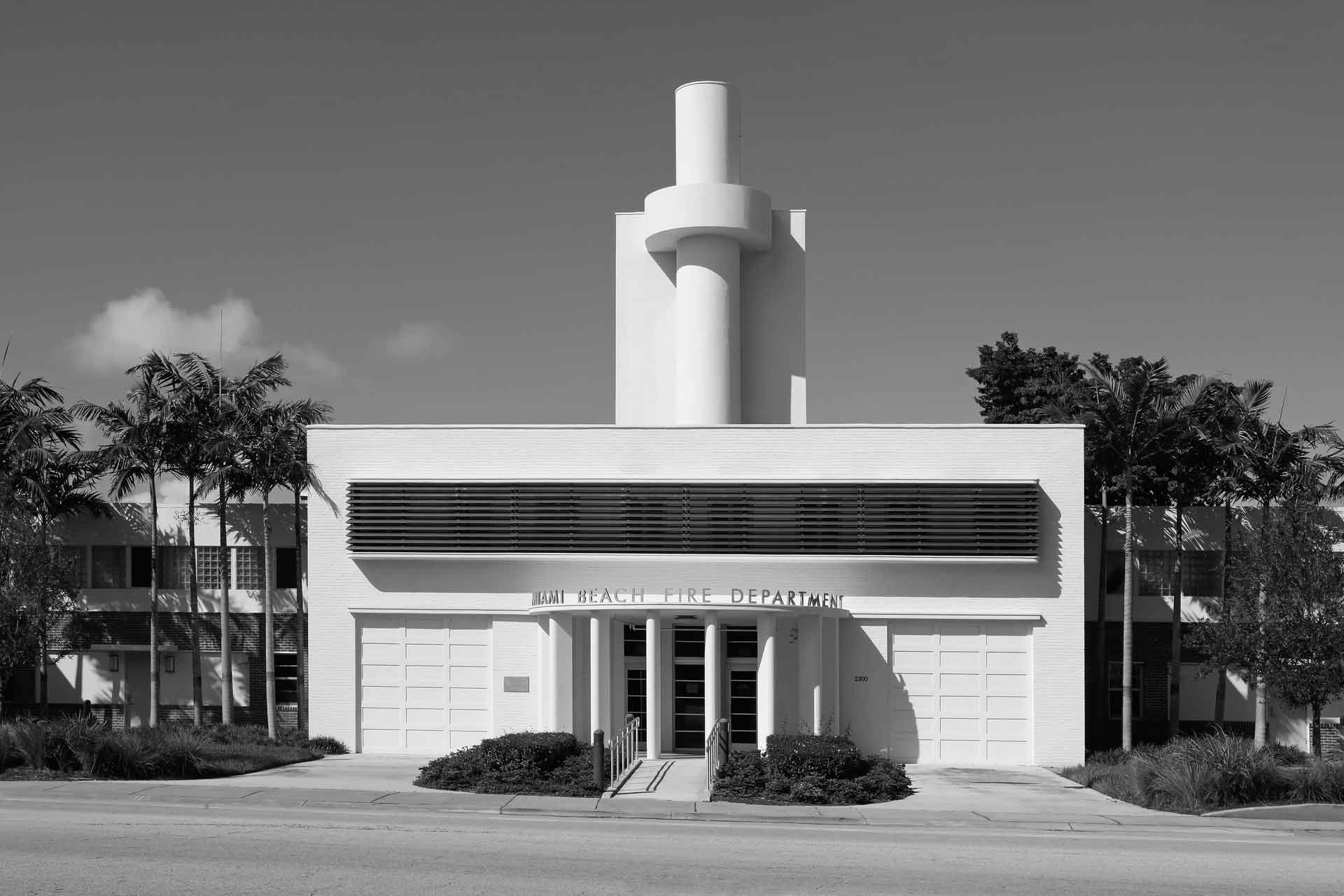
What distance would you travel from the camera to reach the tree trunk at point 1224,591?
35781mm

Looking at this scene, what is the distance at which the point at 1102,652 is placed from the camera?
123ft

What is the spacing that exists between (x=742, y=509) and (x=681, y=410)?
528 cm

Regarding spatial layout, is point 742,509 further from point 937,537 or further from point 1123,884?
point 1123,884

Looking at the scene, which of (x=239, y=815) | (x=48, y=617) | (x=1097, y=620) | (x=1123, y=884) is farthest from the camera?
(x=1097, y=620)

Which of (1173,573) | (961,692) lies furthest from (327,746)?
(1173,573)

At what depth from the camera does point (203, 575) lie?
132ft

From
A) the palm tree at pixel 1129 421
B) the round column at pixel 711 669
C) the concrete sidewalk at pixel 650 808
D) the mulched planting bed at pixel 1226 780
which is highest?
the palm tree at pixel 1129 421

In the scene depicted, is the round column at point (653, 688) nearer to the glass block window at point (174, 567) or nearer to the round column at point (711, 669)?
the round column at point (711, 669)

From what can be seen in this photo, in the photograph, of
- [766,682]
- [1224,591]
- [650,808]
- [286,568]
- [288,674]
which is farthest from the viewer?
[286,568]

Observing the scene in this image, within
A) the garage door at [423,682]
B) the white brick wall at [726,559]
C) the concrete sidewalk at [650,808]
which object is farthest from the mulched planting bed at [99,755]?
the white brick wall at [726,559]

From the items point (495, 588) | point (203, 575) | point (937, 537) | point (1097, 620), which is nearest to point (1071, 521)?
point (937, 537)

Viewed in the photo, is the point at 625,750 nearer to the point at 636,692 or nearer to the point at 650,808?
the point at 636,692

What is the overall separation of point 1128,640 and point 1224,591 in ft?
11.7

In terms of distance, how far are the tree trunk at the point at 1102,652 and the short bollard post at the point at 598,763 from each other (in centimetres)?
1731
